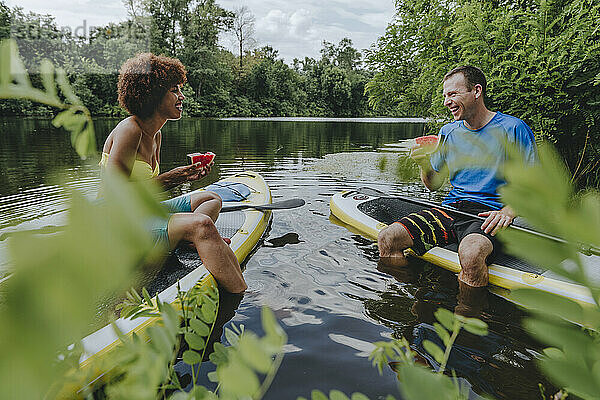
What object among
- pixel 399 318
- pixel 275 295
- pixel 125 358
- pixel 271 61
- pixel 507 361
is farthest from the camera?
pixel 271 61

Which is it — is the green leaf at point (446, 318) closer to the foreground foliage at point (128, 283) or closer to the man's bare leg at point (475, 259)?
the foreground foliage at point (128, 283)

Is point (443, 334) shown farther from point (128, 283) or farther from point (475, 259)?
point (475, 259)

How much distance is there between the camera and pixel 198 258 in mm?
3355

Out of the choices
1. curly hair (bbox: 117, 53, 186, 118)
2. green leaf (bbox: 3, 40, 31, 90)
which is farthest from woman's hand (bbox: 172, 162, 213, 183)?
green leaf (bbox: 3, 40, 31, 90)

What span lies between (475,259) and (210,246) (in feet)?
6.82

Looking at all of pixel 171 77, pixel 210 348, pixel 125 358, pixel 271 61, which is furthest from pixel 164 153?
pixel 271 61

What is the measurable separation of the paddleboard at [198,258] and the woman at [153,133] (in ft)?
0.63

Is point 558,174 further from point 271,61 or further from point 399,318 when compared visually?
point 271,61

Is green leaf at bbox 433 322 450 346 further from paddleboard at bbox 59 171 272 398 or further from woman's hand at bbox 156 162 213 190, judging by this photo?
woman's hand at bbox 156 162 213 190

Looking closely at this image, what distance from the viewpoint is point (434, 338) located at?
2678 millimetres

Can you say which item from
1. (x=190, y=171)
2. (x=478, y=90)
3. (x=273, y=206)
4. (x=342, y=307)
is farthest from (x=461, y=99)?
(x=190, y=171)

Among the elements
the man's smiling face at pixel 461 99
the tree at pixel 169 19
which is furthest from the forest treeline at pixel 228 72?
the man's smiling face at pixel 461 99

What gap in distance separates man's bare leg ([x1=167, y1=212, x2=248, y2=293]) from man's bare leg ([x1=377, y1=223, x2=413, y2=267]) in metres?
1.50

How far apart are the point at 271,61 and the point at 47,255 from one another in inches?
2311
